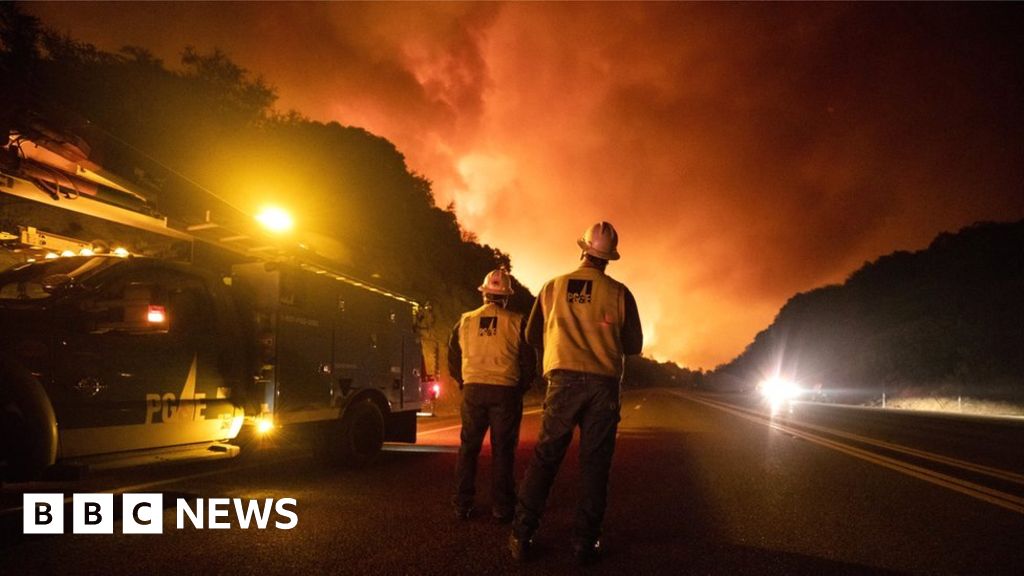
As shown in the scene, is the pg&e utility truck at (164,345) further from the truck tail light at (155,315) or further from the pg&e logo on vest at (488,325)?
the pg&e logo on vest at (488,325)

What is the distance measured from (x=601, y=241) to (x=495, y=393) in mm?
1651

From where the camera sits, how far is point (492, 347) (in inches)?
198

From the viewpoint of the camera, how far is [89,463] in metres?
4.66

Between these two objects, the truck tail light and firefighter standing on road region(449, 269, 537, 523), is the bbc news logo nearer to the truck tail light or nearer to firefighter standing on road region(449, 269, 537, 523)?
firefighter standing on road region(449, 269, 537, 523)

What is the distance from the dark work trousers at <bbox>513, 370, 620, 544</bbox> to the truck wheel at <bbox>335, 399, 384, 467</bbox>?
13.5ft

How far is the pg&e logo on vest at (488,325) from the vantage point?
5113 millimetres

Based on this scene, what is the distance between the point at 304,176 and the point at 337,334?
26005 millimetres

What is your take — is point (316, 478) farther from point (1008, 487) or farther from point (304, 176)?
point (304, 176)

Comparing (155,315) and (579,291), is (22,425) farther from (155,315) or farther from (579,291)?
(579,291)

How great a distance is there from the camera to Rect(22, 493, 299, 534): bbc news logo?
4.36 m

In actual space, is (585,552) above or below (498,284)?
below

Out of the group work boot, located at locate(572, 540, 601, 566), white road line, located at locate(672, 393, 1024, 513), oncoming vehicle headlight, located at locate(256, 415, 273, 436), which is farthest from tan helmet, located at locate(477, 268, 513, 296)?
white road line, located at locate(672, 393, 1024, 513)

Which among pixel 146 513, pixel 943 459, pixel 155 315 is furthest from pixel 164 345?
pixel 943 459

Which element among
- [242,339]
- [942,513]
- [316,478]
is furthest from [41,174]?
[942,513]
